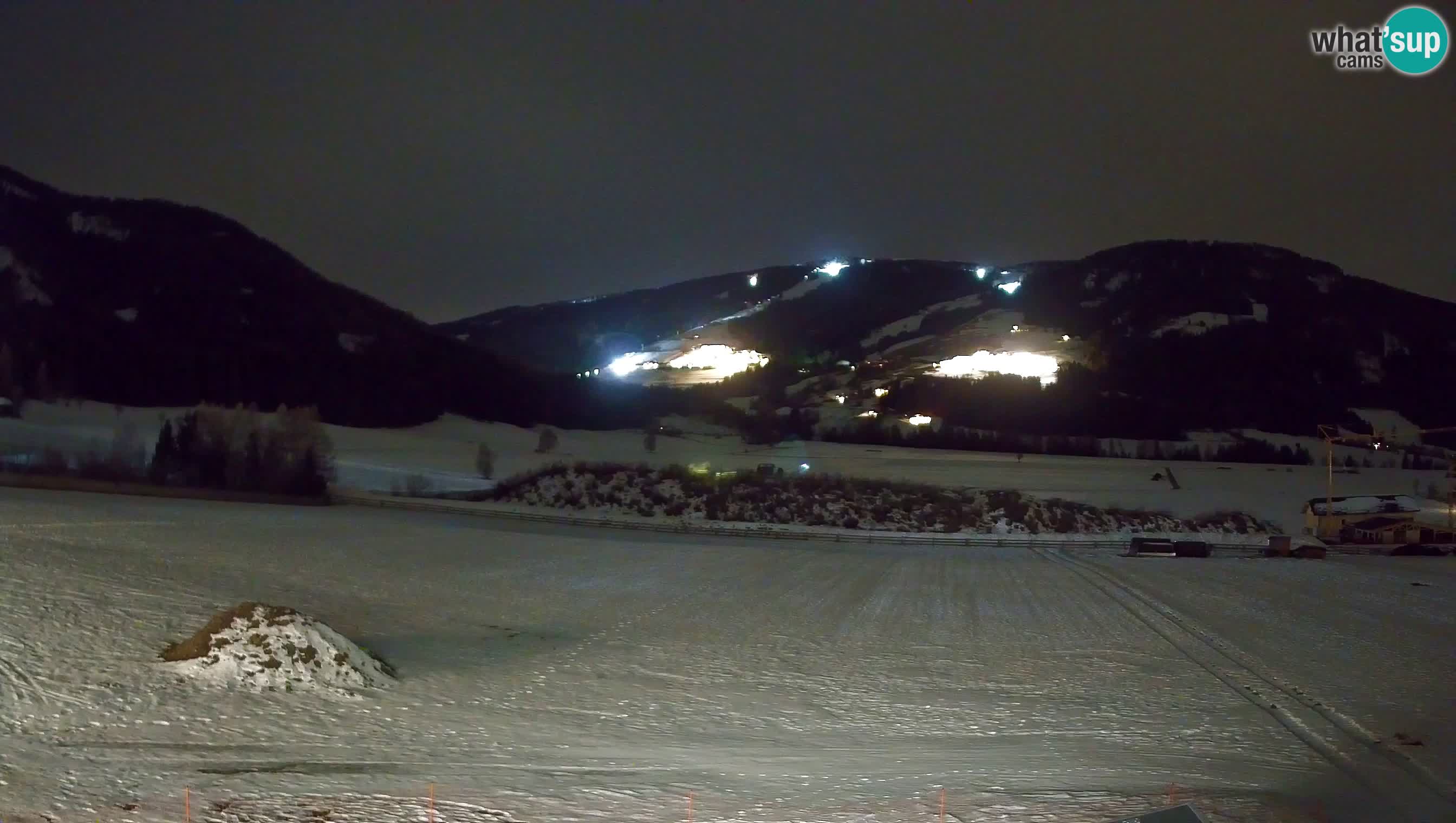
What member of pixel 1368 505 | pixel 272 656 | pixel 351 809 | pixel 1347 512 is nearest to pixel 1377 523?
pixel 1347 512

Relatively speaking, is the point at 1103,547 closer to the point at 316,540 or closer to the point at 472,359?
the point at 316,540

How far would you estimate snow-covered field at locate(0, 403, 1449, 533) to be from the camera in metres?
56.3

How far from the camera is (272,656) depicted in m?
12.1

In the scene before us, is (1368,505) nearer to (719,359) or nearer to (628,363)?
(719,359)

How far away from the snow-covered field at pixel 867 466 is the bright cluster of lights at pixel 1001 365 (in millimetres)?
37197

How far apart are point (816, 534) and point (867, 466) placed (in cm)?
2599

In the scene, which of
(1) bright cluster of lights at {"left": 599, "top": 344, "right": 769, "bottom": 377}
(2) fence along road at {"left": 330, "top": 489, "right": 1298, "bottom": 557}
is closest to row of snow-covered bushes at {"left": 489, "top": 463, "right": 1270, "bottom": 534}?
(2) fence along road at {"left": 330, "top": 489, "right": 1298, "bottom": 557}

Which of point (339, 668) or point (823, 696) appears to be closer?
point (339, 668)

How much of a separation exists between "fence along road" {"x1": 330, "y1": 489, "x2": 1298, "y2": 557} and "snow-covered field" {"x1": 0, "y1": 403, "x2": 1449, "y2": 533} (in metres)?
8.48

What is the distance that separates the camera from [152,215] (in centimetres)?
13475

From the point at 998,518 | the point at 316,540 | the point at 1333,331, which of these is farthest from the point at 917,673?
the point at 1333,331

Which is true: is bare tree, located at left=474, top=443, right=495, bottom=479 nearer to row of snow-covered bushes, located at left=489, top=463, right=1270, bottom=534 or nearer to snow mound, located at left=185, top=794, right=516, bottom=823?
row of snow-covered bushes, located at left=489, top=463, right=1270, bottom=534

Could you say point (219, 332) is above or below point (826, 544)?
above

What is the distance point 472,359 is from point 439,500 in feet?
225
